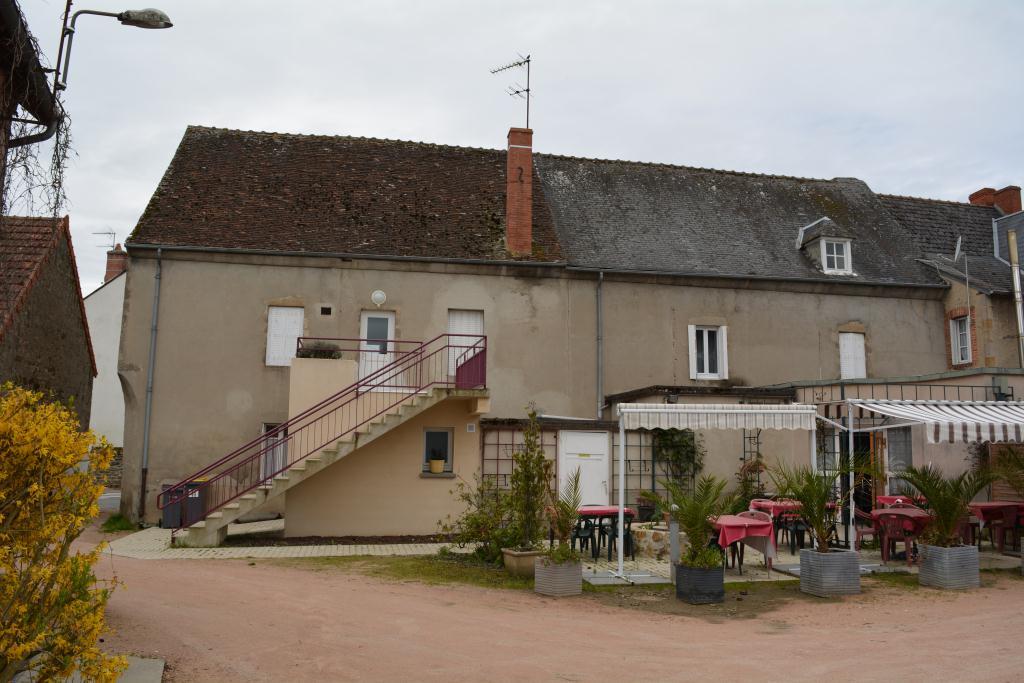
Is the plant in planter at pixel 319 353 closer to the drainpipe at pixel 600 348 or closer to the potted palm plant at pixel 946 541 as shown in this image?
the drainpipe at pixel 600 348

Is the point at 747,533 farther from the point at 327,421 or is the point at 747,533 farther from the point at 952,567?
the point at 327,421

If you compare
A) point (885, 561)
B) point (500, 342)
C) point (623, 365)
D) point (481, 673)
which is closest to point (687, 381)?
point (623, 365)

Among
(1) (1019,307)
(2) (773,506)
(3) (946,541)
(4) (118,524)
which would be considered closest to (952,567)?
(3) (946,541)

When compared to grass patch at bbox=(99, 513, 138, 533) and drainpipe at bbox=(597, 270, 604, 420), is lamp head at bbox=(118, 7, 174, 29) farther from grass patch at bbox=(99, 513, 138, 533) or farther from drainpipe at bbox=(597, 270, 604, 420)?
drainpipe at bbox=(597, 270, 604, 420)

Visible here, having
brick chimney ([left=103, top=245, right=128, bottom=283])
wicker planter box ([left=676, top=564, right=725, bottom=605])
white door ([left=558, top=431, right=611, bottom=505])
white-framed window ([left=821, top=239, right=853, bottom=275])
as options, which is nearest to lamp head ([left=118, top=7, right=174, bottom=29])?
wicker planter box ([left=676, top=564, right=725, bottom=605])

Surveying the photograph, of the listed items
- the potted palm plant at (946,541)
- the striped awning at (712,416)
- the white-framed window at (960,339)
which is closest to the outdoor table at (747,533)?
the striped awning at (712,416)

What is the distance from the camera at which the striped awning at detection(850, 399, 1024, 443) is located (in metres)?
11.9

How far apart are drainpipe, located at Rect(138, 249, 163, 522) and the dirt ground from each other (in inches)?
238

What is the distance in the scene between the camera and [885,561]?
1237 centimetres

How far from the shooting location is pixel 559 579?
9977mm

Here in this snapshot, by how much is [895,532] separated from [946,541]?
1414 millimetres

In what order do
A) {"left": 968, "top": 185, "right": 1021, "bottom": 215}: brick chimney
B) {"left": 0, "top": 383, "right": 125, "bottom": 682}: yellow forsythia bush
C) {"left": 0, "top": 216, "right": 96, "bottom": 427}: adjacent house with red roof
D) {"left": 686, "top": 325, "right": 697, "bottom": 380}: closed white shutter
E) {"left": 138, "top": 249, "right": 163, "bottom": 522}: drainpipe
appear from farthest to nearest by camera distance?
{"left": 968, "top": 185, "right": 1021, "bottom": 215}: brick chimney < {"left": 686, "top": 325, "right": 697, "bottom": 380}: closed white shutter < {"left": 138, "top": 249, "right": 163, "bottom": 522}: drainpipe < {"left": 0, "top": 216, "right": 96, "bottom": 427}: adjacent house with red roof < {"left": 0, "top": 383, "right": 125, "bottom": 682}: yellow forsythia bush

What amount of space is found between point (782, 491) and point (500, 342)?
8.90m

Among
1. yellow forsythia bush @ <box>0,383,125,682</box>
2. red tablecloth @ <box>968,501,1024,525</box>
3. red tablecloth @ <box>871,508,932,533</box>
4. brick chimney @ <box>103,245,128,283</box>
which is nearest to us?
yellow forsythia bush @ <box>0,383,125,682</box>
